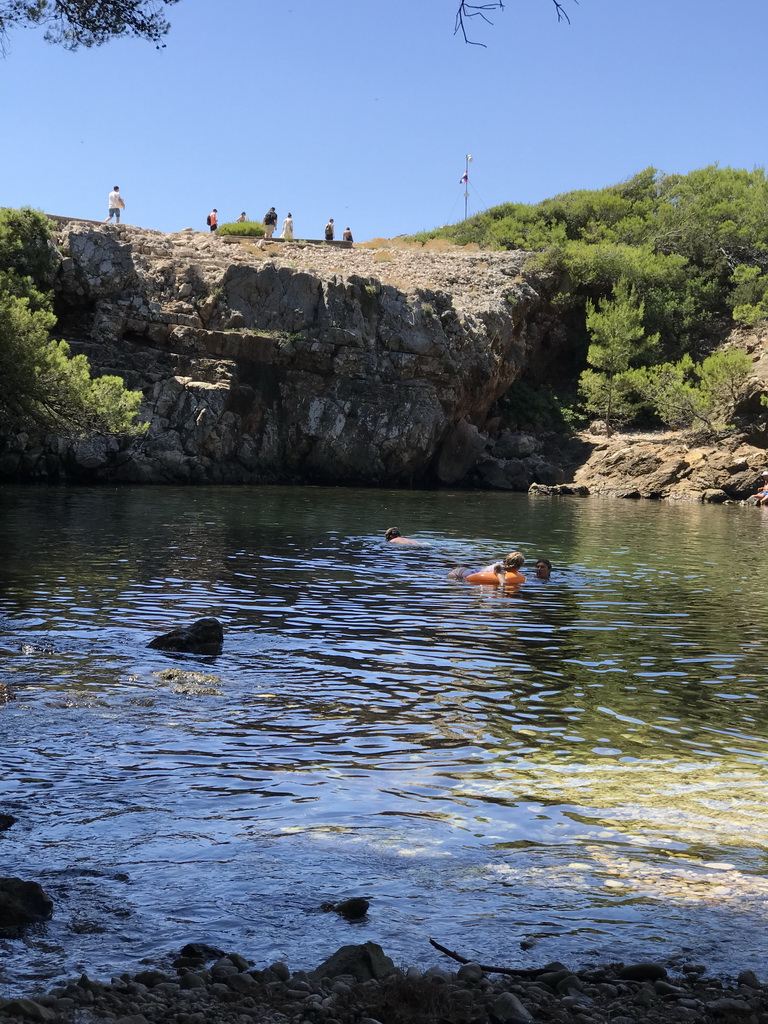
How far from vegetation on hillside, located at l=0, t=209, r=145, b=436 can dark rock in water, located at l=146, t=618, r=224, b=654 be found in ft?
66.4

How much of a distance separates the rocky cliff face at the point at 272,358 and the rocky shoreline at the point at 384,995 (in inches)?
1874

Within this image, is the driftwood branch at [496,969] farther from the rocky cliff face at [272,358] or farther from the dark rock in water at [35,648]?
the rocky cliff face at [272,358]

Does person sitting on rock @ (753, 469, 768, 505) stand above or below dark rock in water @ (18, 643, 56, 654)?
above

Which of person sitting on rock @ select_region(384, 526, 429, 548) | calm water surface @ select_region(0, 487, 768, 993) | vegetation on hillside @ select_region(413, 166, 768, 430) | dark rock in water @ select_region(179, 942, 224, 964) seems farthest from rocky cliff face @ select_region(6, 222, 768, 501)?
dark rock in water @ select_region(179, 942, 224, 964)

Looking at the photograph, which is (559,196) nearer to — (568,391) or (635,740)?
(568,391)

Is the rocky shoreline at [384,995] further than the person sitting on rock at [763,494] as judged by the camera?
No

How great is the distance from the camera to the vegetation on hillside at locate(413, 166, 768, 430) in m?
73.4

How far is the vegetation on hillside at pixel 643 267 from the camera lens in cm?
7344

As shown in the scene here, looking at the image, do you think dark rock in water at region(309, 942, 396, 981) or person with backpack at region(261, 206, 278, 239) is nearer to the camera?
dark rock in water at region(309, 942, 396, 981)

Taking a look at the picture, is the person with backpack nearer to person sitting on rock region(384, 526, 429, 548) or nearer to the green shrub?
the green shrub

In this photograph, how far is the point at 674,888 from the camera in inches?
264

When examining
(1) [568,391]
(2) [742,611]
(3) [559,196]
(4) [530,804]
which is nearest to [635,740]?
(4) [530,804]

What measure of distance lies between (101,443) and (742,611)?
3872 centimetres

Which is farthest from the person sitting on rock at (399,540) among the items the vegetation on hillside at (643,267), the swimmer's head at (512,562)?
the vegetation on hillside at (643,267)
